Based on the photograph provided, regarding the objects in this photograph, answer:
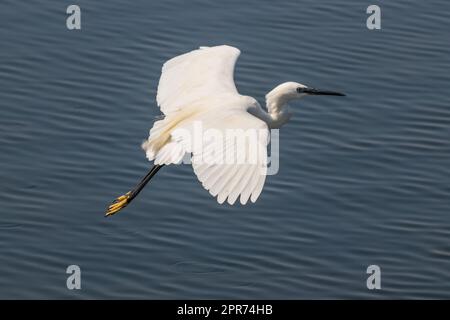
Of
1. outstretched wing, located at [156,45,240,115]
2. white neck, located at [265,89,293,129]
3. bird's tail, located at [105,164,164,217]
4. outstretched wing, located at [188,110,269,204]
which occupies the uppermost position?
outstretched wing, located at [156,45,240,115]

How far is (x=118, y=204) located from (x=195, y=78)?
114 cm

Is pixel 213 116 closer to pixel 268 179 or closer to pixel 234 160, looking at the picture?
pixel 234 160

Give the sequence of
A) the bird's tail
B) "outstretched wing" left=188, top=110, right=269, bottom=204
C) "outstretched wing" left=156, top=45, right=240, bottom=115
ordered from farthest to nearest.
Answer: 1. the bird's tail
2. "outstretched wing" left=156, top=45, right=240, bottom=115
3. "outstretched wing" left=188, top=110, right=269, bottom=204

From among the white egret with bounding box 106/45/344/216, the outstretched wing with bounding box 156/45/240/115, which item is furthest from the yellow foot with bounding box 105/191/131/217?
the outstretched wing with bounding box 156/45/240/115

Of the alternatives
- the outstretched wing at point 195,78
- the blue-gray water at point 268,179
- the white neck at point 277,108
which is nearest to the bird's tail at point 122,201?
the blue-gray water at point 268,179

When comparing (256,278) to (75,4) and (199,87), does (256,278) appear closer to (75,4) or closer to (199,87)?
(199,87)

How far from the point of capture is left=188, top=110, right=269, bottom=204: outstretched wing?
342 inches

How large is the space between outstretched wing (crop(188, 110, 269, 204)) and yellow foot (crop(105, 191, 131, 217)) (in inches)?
71.6

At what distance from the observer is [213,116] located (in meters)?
9.98

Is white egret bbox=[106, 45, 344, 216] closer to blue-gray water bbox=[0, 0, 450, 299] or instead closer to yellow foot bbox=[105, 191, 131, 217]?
yellow foot bbox=[105, 191, 131, 217]

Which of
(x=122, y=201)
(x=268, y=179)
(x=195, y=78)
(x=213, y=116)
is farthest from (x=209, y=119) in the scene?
(x=268, y=179)

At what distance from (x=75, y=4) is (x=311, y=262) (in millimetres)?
4606

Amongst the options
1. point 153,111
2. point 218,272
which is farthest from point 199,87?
point 153,111

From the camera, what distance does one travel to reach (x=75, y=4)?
15.0m
